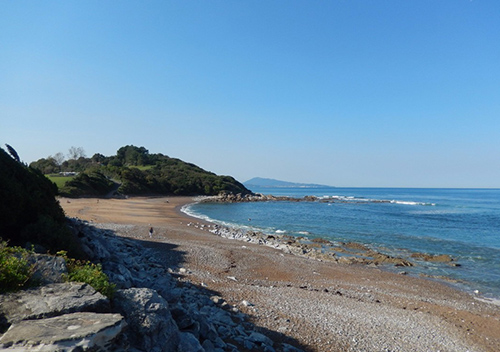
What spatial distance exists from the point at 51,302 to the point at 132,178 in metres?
85.3

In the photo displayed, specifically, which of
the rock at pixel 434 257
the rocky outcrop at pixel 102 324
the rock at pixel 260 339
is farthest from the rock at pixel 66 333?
the rock at pixel 434 257

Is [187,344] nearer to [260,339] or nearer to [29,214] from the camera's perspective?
[260,339]

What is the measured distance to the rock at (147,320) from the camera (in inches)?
187

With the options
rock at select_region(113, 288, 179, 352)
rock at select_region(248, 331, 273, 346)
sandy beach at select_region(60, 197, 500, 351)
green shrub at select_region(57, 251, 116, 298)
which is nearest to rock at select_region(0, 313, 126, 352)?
rock at select_region(113, 288, 179, 352)

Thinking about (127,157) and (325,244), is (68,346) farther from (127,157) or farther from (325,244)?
(127,157)

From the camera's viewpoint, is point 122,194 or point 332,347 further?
point 122,194

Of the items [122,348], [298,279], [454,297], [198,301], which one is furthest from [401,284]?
[122,348]

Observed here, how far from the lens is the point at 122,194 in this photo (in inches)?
2874

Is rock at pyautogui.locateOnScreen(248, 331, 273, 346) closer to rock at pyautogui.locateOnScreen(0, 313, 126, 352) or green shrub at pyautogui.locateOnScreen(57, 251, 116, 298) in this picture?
green shrub at pyautogui.locateOnScreen(57, 251, 116, 298)

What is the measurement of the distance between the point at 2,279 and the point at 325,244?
26.1 m

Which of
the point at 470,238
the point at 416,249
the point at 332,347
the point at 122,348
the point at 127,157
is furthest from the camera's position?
the point at 127,157

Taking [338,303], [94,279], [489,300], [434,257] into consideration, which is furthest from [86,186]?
[489,300]

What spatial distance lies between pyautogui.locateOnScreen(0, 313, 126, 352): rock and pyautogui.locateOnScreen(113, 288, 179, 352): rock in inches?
37.4

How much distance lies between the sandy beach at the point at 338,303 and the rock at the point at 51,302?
6001 mm
